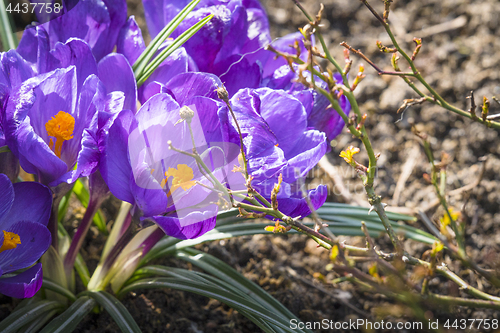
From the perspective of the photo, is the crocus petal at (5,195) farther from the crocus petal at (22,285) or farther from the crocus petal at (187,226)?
the crocus petal at (187,226)

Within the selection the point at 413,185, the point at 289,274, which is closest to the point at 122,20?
the point at 289,274

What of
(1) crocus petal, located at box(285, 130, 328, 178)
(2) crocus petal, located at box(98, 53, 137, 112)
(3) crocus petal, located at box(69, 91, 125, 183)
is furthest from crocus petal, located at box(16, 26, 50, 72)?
(1) crocus petal, located at box(285, 130, 328, 178)

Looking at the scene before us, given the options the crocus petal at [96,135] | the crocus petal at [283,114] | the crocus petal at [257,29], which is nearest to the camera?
the crocus petal at [96,135]

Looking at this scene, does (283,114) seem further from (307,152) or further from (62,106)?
(62,106)

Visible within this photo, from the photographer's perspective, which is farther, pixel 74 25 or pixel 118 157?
pixel 74 25

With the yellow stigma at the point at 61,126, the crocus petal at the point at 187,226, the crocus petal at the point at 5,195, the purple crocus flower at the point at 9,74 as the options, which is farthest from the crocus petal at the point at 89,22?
the crocus petal at the point at 187,226

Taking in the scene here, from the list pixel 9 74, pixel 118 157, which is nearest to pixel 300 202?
pixel 118 157
